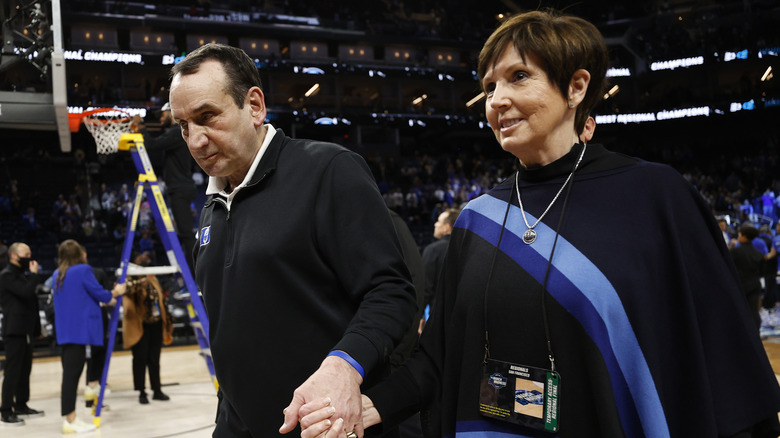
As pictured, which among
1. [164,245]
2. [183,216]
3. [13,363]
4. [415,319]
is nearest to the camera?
[415,319]

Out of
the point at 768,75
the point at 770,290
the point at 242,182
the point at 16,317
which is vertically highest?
the point at 768,75

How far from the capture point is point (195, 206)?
61.3ft

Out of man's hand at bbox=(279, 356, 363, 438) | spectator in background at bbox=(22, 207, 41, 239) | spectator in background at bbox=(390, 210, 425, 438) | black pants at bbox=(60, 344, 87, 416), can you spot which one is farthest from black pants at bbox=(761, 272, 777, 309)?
spectator in background at bbox=(22, 207, 41, 239)

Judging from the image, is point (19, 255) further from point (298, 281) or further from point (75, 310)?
point (298, 281)

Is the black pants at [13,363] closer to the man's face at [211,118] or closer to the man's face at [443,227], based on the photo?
the man's face at [443,227]

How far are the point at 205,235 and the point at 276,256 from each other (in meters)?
0.35

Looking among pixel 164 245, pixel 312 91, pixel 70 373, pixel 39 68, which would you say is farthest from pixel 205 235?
pixel 312 91

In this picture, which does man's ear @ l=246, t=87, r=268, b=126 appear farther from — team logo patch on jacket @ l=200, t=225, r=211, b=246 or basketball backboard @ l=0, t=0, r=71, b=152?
basketball backboard @ l=0, t=0, r=71, b=152

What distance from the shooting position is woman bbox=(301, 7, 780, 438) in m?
1.28

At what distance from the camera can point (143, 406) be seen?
7324 mm

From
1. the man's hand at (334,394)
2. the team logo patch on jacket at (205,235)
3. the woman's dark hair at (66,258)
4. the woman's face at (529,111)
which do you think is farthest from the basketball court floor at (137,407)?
the woman's face at (529,111)

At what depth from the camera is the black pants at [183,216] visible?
5980 millimetres

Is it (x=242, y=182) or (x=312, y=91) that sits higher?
(x=312, y=91)

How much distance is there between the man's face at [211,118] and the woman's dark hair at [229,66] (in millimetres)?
12
